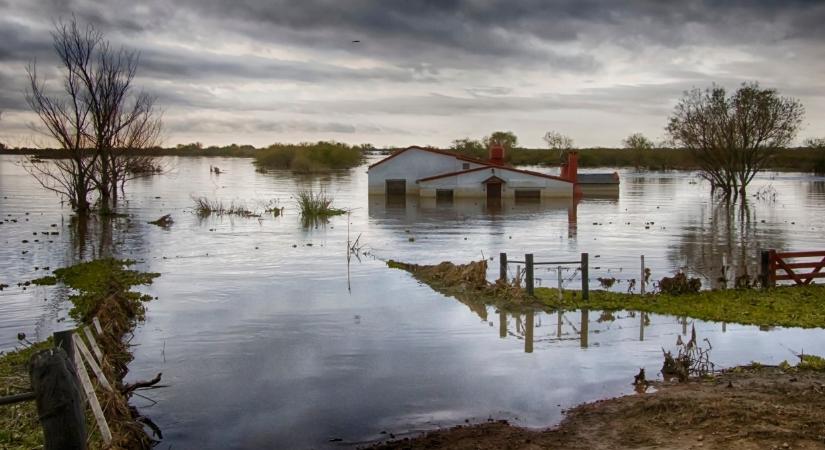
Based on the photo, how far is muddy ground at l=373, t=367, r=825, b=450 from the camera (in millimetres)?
9844

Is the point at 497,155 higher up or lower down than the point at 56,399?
higher up

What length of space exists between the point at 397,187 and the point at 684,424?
69.5m

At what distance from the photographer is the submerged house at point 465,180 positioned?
2968 inches

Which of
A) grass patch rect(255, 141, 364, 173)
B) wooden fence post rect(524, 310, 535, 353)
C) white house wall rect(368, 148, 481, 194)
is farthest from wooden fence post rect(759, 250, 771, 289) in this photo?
grass patch rect(255, 141, 364, 173)

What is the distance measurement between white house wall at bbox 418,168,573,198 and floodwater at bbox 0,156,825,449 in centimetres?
3023

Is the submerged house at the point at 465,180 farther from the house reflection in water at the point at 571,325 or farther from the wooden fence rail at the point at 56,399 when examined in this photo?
the wooden fence rail at the point at 56,399

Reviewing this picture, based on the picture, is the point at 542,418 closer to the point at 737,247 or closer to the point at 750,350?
the point at 750,350

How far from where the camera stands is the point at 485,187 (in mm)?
76000

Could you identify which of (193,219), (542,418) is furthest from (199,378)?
(193,219)

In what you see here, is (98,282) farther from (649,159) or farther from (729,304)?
(649,159)

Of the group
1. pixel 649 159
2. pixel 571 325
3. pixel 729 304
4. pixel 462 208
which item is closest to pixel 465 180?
pixel 462 208

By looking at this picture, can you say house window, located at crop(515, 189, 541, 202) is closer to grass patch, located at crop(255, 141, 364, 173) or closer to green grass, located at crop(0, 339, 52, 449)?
green grass, located at crop(0, 339, 52, 449)

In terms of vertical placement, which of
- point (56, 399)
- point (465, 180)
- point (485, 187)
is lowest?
point (56, 399)

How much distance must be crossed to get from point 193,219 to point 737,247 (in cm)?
3622
